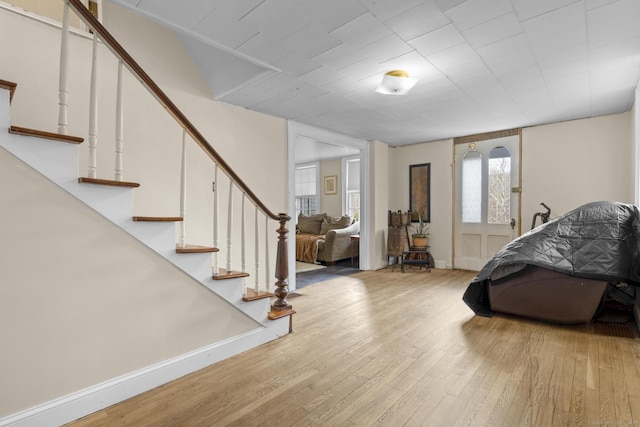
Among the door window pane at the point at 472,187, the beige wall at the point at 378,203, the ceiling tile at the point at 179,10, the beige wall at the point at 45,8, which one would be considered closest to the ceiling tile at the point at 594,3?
the ceiling tile at the point at 179,10

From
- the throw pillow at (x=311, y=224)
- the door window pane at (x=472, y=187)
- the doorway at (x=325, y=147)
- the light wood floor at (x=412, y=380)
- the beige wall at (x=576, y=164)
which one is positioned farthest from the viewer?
the throw pillow at (x=311, y=224)

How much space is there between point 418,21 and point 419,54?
1.55ft

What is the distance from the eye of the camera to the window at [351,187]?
25.9ft

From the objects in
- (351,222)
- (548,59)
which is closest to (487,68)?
(548,59)

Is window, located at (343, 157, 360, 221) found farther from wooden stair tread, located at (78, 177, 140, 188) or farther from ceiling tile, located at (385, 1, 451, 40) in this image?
wooden stair tread, located at (78, 177, 140, 188)

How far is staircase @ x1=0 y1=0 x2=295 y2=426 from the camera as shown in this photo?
1509mm

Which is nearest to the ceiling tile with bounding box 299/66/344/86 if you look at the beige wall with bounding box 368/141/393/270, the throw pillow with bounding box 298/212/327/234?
the beige wall with bounding box 368/141/393/270

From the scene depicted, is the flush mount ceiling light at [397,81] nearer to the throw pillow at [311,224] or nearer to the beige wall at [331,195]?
the throw pillow at [311,224]

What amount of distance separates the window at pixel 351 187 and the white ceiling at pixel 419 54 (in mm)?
3659

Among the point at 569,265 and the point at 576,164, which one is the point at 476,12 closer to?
the point at 569,265

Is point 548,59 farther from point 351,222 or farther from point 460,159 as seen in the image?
point 351,222

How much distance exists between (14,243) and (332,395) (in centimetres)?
185

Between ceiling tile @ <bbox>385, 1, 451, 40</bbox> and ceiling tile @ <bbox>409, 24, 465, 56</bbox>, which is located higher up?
ceiling tile @ <bbox>409, 24, 465, 56</bbox>

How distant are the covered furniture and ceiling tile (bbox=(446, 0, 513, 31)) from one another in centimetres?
206
